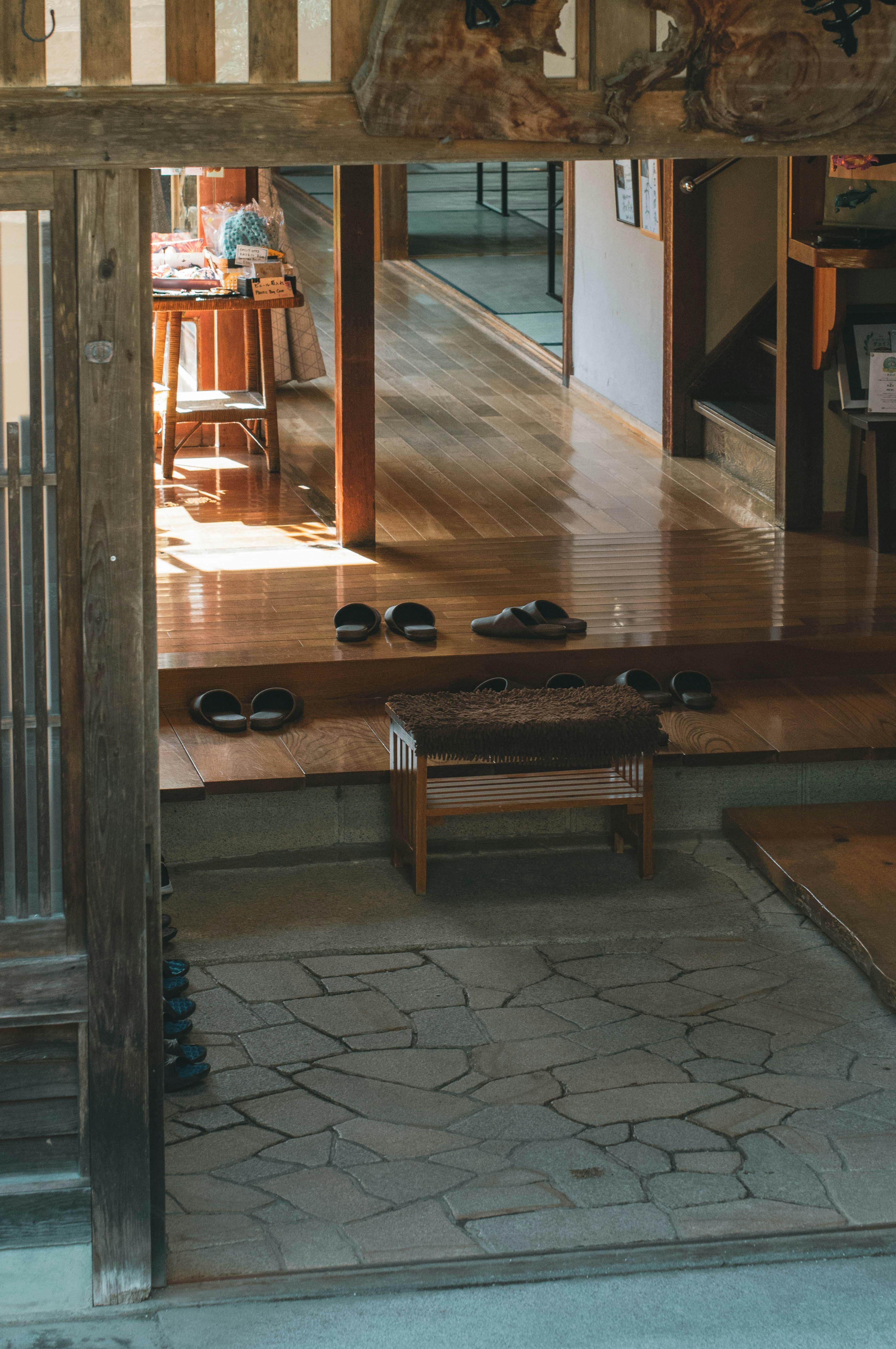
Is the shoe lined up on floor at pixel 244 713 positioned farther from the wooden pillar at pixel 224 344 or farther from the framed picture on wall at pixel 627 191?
the framed picture on wall at pixel 627 191

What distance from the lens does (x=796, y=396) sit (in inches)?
279

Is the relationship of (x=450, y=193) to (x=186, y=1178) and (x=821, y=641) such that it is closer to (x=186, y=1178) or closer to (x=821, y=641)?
(x=821, y=641)

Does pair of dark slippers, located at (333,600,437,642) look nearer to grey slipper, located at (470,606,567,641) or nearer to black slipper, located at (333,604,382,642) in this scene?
black slipper, located at (333,604,382,642)

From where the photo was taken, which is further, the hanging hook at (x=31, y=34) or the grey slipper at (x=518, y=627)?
the grey slipper at (x=518, y=627)

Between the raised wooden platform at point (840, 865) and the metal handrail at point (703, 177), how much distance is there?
3.59 m

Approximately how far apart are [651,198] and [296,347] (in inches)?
101

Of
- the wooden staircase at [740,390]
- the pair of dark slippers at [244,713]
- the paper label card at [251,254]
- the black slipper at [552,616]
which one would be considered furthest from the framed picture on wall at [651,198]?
the pair of dark slippers at [244,713]

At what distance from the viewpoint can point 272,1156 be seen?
357 centimetres

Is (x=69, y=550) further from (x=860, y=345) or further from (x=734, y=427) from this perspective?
(x=734, y=427)

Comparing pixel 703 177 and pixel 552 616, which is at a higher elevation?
pixel 703 177

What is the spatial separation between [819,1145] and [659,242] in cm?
592

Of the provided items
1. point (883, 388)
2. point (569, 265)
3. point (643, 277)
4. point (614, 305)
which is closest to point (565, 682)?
point (883, 388)

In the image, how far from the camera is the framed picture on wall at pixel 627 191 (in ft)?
28.4

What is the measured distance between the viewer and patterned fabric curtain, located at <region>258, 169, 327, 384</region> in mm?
9852
